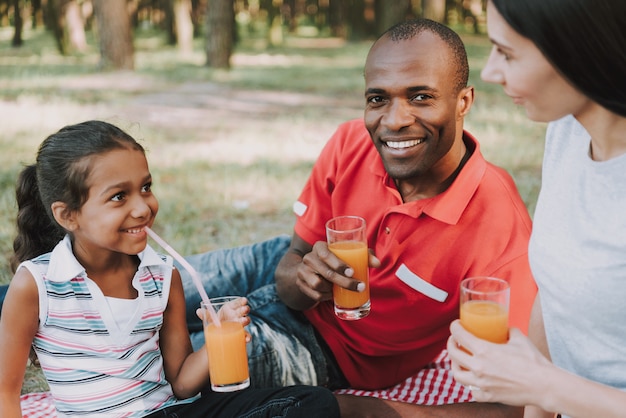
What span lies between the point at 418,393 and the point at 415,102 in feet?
5.25

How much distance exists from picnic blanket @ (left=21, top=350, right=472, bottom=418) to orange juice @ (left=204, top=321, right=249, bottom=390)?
1.06m

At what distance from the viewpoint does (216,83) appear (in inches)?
583

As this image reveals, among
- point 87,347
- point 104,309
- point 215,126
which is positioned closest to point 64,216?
point 104,309

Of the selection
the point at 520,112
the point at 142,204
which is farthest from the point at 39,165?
the point at 520,112

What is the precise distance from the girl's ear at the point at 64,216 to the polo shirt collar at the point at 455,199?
135 cm

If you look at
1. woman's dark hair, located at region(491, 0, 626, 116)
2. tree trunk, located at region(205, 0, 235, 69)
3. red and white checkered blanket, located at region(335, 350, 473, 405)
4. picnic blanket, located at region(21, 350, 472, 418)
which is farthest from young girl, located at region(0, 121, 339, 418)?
tree trunk, located at region(205, 0, 235, 69)

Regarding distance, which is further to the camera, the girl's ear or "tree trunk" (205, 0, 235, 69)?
"tree trunk" (205, 0, 235, 69)

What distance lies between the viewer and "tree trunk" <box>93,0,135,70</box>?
15766 mm

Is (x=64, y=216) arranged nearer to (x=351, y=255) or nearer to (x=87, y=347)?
(x=87, y=347)

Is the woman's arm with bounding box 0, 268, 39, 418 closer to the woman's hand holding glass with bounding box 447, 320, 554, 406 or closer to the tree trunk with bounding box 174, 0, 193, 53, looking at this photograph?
the woman's hand holding glass with bounding box 447, 320, 554, 406

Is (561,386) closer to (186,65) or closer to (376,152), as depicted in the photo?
(376,152)

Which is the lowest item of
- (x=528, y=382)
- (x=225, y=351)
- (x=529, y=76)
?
(x=225, y=351)

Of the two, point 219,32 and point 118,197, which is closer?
point 118,197

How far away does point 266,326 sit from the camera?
143 inches
